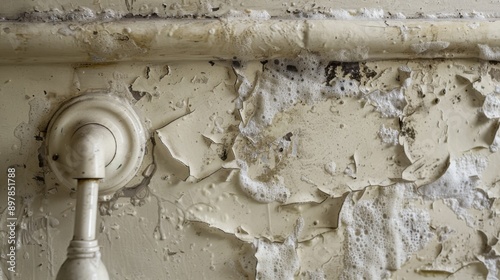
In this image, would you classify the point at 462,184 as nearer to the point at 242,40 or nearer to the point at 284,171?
the point at 284,171

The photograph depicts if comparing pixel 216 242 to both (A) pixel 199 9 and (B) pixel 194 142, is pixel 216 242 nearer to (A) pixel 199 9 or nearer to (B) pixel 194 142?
(B) pixel 194 142

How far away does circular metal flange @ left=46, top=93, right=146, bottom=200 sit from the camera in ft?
2.49

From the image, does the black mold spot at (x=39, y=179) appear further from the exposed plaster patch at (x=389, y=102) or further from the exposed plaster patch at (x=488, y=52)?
the exposed plaster patch at (x=488, y=52)

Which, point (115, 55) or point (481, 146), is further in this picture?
point (481, 146)

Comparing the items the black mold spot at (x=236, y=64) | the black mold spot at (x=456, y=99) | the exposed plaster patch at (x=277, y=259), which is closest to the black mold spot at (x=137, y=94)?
the black mold spot at (x=236, y=64)

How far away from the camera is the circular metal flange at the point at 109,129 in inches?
29.9

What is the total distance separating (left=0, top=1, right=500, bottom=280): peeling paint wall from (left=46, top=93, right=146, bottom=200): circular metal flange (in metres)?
0.02

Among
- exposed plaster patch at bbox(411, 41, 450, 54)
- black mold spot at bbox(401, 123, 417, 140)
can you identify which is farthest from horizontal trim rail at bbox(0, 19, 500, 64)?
black mold spot at bbox(401, 123, 417, 140)

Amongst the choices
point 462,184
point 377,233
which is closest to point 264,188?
point 377,233

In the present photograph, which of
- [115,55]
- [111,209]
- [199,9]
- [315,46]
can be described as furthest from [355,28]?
[111,209]

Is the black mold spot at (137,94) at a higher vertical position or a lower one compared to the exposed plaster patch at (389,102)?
higher

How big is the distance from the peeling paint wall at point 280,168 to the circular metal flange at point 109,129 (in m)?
0.02

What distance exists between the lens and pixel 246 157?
0.82 metres

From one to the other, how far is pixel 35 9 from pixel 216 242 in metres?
0.48
